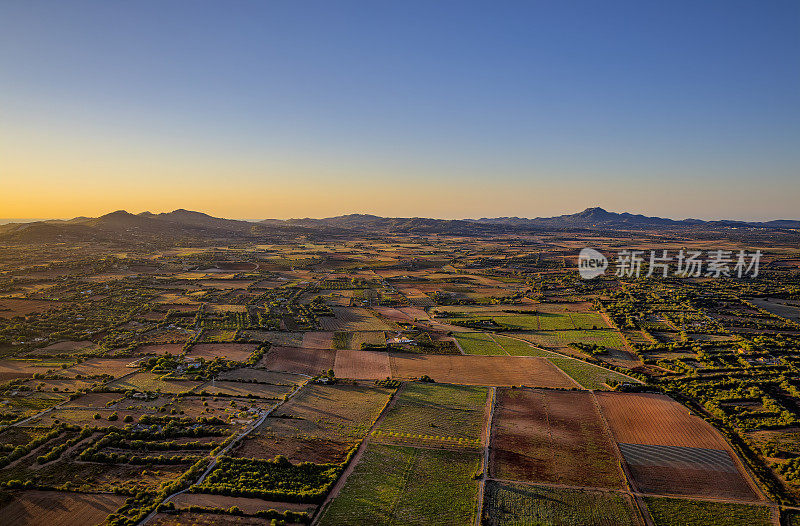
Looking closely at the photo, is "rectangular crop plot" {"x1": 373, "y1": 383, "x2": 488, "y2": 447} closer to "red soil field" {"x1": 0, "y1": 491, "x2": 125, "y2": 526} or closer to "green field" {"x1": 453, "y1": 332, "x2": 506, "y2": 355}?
"green field" {"x1": 453, "y1": 332, "x2": 506, "y2": 355}

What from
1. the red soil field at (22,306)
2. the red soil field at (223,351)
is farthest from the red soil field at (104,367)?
the red soil field at (22,306)

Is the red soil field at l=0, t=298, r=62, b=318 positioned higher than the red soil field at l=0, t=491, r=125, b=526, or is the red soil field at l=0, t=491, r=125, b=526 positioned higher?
→ the red soil field at l=0, t=298, r=62, b=318

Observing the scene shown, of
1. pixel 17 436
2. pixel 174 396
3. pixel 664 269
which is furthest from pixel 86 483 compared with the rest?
pixel 664 269

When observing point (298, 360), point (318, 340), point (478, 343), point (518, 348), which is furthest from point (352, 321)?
point (518, 348)

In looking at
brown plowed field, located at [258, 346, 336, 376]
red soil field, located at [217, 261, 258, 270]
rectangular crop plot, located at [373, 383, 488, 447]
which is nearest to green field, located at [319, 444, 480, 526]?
rectangular crop plot, located at [373, 383, 488, 447]

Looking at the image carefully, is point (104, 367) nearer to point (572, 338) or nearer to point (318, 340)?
point (318, 340)

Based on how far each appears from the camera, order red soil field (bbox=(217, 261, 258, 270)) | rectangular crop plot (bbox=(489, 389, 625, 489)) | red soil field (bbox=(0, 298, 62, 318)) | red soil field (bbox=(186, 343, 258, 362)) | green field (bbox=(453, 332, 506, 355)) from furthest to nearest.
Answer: red soil field (bbox=(217, 261, 258, 270)) < red soil field (bbox=(0, 298, 62, 318)) < green field (bbox=(453, 332, 506, 355)) < red soil field (bbox=(186, 343, 258, 362)) < rectangular crop plot (bbox=(489, 389, 625, 489))

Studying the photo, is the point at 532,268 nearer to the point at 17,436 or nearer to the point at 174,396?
the point at 174,396
